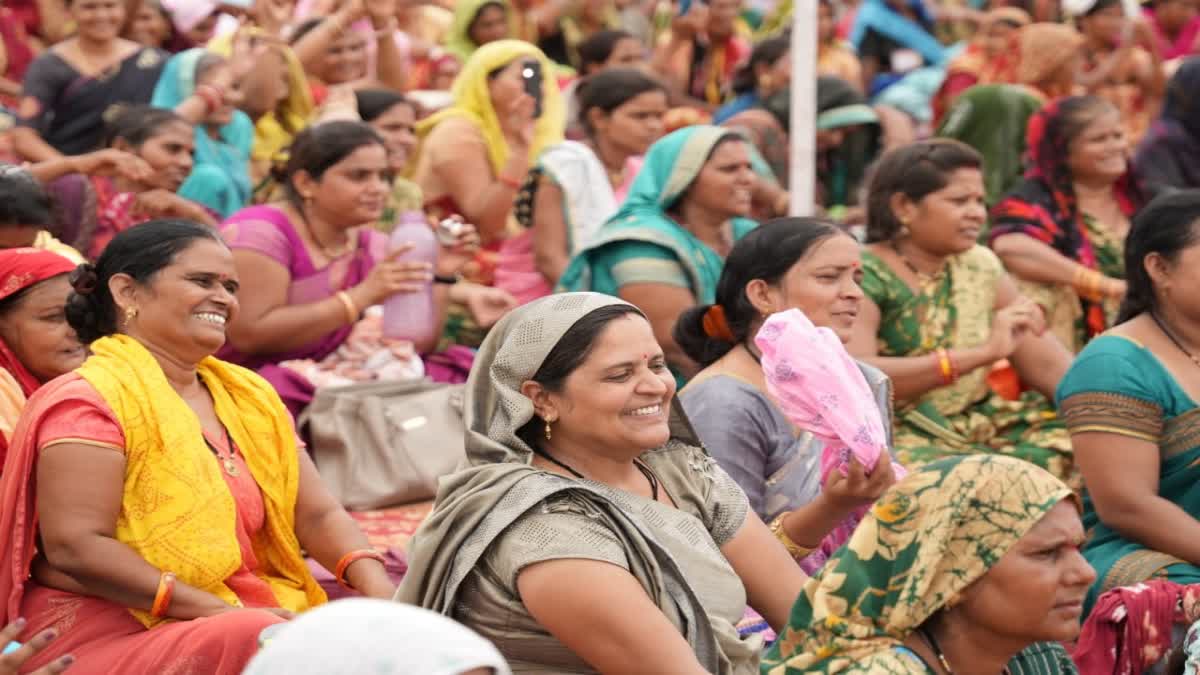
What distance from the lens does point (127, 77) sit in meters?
7.47

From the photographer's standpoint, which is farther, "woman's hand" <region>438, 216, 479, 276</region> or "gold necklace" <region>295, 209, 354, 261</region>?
"woman's hand" <region>438, 216, 479, 276</region>

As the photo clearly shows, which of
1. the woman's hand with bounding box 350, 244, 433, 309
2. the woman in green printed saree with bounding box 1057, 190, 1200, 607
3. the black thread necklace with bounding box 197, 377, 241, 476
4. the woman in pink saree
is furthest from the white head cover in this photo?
the woman's hand with bounding box 350, 244, 433, 309

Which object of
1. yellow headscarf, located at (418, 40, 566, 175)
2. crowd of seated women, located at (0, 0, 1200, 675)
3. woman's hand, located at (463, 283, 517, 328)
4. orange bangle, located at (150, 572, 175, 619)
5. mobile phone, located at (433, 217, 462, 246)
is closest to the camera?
crowd of seated women, located at (0, 0, 1200, 675)

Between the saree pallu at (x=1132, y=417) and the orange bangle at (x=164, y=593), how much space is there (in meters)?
2.23

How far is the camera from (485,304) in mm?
6230

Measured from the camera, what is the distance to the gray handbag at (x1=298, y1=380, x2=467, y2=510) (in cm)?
530

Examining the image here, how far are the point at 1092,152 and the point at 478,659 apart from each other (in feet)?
15.7

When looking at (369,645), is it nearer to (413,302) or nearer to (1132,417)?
(1132,417)

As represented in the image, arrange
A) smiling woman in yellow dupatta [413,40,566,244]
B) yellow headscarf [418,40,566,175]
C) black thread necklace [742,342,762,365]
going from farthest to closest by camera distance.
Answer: yellow headscarf [418,40,566,175] → smiling woman in yellow dupatta [413,40,566,244] → black thread necklace [742,342,762,365]

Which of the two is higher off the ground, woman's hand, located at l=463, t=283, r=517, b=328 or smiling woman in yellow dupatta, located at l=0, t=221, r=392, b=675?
smiling woman in yellow dupatta, located at l=0, t=221, r=392, b=675

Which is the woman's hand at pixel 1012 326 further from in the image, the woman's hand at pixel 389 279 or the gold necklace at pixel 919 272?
the woman's hand at pixel 389 279

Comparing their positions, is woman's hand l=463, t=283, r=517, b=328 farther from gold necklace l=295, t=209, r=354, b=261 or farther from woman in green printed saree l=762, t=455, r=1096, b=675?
woman in green printed saree l=762, t=455, r=1096, b=675

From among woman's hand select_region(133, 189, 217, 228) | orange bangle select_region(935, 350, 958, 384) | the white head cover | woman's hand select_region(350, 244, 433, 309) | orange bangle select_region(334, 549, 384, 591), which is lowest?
orange bangle select_region(935, 350, 958, 384)

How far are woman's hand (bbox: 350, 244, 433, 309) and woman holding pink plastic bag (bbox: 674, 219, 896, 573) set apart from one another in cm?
127
